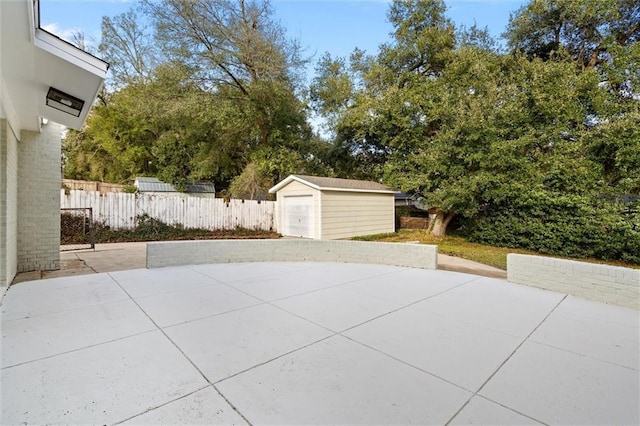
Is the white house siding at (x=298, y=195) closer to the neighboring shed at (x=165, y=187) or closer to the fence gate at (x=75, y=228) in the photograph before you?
the neighboring shed at (x=165, y=187)

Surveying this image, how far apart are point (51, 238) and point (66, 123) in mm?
2153

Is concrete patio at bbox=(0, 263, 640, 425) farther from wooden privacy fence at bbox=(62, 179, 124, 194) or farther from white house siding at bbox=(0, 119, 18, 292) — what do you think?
wooden privacy fence at bbox=(62, 179, 124, 194)

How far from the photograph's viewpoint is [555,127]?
10742mm

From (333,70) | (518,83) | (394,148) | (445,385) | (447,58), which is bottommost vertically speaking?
(445,385)

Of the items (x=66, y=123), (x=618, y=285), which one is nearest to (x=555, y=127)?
(x=618, y=285)

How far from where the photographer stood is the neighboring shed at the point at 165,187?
15.1 m

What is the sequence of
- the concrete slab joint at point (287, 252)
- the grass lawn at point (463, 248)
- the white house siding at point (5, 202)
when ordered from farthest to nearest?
the grass lawn at point (463, 248) → the concrete slab joint at point (287, 252) → the white house siding at point (5, 202)

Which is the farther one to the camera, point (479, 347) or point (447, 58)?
point (447, 58)

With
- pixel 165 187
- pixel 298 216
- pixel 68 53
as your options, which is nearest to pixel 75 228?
pixel 165 187

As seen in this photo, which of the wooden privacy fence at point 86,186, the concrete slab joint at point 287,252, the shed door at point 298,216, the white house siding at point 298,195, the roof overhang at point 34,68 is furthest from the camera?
the wooden privacy fence at point 86,186

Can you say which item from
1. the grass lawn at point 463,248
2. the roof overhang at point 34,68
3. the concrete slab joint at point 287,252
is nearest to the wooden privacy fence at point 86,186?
the concrete slab joint at point 287,252

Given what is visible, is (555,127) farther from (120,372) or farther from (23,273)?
(23,273)

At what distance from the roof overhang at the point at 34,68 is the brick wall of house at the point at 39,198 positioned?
0.83 m

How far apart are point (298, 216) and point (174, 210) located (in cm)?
465
